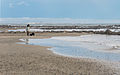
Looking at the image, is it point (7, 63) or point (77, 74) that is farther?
point (7, 63)

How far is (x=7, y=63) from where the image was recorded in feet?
35.9

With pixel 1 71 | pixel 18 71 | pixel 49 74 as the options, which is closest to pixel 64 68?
pixel 49 74

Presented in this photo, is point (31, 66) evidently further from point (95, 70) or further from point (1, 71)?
point (95, 70)

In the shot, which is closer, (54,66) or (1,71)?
(1,71)

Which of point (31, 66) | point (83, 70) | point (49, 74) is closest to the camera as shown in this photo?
point (49, 74)

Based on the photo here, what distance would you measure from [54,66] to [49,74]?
1.57 m

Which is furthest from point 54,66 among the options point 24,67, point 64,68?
point 24,67

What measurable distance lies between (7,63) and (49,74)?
3.07 meters

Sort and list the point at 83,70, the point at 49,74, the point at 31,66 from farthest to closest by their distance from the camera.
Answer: the point at 31,66, the point at 83,70, the point at 49,74

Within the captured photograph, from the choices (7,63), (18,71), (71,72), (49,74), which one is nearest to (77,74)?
(71,72)

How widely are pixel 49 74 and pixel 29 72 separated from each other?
88 cm

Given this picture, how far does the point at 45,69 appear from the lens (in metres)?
9.70

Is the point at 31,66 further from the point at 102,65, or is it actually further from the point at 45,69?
the point at 102,65

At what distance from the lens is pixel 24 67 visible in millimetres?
10086
